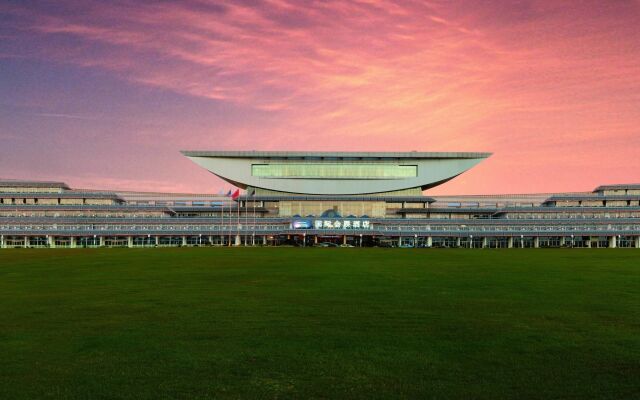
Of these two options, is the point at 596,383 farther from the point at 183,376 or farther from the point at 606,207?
the point at 606,207

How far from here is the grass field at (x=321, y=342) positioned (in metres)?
10.0

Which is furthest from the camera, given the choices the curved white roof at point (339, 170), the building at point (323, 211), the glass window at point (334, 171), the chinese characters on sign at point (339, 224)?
the glass window at point (334, 171)

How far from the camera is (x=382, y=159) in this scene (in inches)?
4754

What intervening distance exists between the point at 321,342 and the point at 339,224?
9076 centimetres

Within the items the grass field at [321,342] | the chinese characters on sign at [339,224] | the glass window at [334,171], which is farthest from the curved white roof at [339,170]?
the grass field at [321,342]

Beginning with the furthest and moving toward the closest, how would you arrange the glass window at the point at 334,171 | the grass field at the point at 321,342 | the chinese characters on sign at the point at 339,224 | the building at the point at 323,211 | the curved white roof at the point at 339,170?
the glass window at the point at 334,171, the curved white roof at the point at 339,170, the chinese characters on sign at the point at 339,224, the building at the point at 323,211, the grass field at the point at 321,342

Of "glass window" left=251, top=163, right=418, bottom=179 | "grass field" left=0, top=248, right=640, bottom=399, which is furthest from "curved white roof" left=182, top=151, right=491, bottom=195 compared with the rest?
"grass field" left=0, top=248, right=640, bottom=399

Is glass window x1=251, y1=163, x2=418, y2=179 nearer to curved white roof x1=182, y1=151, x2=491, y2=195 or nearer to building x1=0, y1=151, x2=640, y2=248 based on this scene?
curved white roof x1=182, y1=151, x2=491, y2=195

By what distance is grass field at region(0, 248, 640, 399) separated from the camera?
32.8 ft

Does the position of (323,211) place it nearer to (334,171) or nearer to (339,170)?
(334,171)

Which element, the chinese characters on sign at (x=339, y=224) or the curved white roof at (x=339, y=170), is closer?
the chinese characters on sign at (x=339, y=224)

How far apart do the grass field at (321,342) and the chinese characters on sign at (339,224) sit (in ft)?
256

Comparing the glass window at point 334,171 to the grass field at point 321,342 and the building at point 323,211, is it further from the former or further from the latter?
the grass field at point 321,342

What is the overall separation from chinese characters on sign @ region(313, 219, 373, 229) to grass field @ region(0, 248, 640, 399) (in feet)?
256
